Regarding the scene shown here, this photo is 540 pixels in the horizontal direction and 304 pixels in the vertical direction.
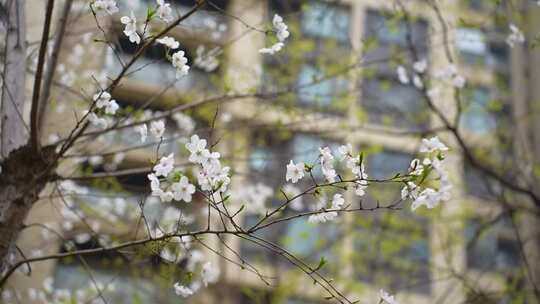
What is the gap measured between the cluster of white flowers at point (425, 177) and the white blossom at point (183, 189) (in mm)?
1040

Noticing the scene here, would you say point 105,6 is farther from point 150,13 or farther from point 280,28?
point 280,28

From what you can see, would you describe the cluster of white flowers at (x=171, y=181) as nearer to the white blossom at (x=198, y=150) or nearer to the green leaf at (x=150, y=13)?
the white blossom at (x=198, y=150)

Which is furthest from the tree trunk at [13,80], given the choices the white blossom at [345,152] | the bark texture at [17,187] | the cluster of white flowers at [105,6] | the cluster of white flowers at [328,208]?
the white blossom at [345,152]

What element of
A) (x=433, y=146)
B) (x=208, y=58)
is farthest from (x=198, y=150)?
(x=208, y=58)

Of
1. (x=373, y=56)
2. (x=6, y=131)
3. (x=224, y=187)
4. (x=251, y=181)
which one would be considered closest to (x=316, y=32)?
(x=373, y=56)

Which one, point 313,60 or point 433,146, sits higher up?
point 433,146

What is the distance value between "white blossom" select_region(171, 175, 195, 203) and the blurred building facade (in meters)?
3.29

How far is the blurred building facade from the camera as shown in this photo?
31.0 feet

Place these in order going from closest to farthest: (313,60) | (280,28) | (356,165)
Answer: (356,165) < (280,28) < (313,60)

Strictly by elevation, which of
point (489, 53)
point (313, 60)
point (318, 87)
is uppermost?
point (313, 60)

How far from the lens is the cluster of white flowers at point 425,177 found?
12.3ft

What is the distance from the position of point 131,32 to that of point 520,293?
5.12m

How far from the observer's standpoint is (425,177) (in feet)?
12.2

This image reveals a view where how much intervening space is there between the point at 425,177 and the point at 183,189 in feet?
A: 3.78
